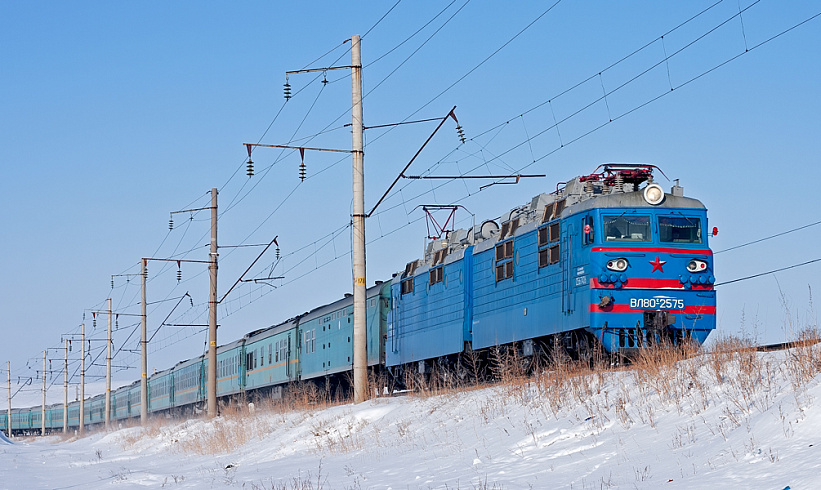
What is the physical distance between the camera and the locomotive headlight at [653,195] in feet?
60.4

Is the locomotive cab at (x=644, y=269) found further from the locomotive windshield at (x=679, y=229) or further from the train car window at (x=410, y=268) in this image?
the train car window at (x=410, y=268)

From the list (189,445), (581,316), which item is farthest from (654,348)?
(189,445)

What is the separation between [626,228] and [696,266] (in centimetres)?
146

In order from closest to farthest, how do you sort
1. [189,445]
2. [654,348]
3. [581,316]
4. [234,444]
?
[654,348], [581,316], [234,444], [189,445]

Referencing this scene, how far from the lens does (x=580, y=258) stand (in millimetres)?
18281

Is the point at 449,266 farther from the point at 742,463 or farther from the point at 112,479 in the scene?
the point at 742,463

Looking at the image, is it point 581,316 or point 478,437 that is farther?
point 581,316

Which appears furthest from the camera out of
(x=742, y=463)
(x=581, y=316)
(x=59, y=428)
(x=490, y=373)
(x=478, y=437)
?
(x=59, y=428)

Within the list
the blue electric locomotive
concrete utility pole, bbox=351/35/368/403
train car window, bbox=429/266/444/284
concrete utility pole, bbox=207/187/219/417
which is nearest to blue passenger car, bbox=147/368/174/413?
concrete utility pole, bbox=207/187/219/417

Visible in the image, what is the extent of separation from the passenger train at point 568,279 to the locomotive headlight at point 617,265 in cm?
2

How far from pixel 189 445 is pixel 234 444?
11.5 ft

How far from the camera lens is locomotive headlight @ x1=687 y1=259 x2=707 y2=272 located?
18219mm

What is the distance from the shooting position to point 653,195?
60.4 ft

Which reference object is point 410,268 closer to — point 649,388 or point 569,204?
point 569,204
